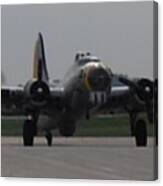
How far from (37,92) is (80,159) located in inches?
18.0

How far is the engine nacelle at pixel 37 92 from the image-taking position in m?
4.85

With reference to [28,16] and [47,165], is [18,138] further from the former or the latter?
[28,16]

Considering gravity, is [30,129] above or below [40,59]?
below

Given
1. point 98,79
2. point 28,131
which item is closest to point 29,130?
point 28,131

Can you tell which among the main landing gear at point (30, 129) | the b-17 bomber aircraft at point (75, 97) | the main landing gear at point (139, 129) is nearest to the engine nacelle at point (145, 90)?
the b-17 bomber aircraft at point (75, 97)

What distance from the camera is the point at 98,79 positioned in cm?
477

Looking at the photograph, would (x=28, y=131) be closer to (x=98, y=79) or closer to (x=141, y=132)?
(x=98, y=79)

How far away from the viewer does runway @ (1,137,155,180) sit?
185 inches

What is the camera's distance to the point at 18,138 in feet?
16.0

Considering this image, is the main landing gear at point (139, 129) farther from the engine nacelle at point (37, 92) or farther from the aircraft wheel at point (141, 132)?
the engine nacelle at point (37, 92)

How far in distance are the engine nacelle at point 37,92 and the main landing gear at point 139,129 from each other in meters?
0.51

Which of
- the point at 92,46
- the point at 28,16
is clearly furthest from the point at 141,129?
the point at 28,16

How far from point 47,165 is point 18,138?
231 mm

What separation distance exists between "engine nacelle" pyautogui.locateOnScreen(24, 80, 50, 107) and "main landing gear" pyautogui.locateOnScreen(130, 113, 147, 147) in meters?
0.51
